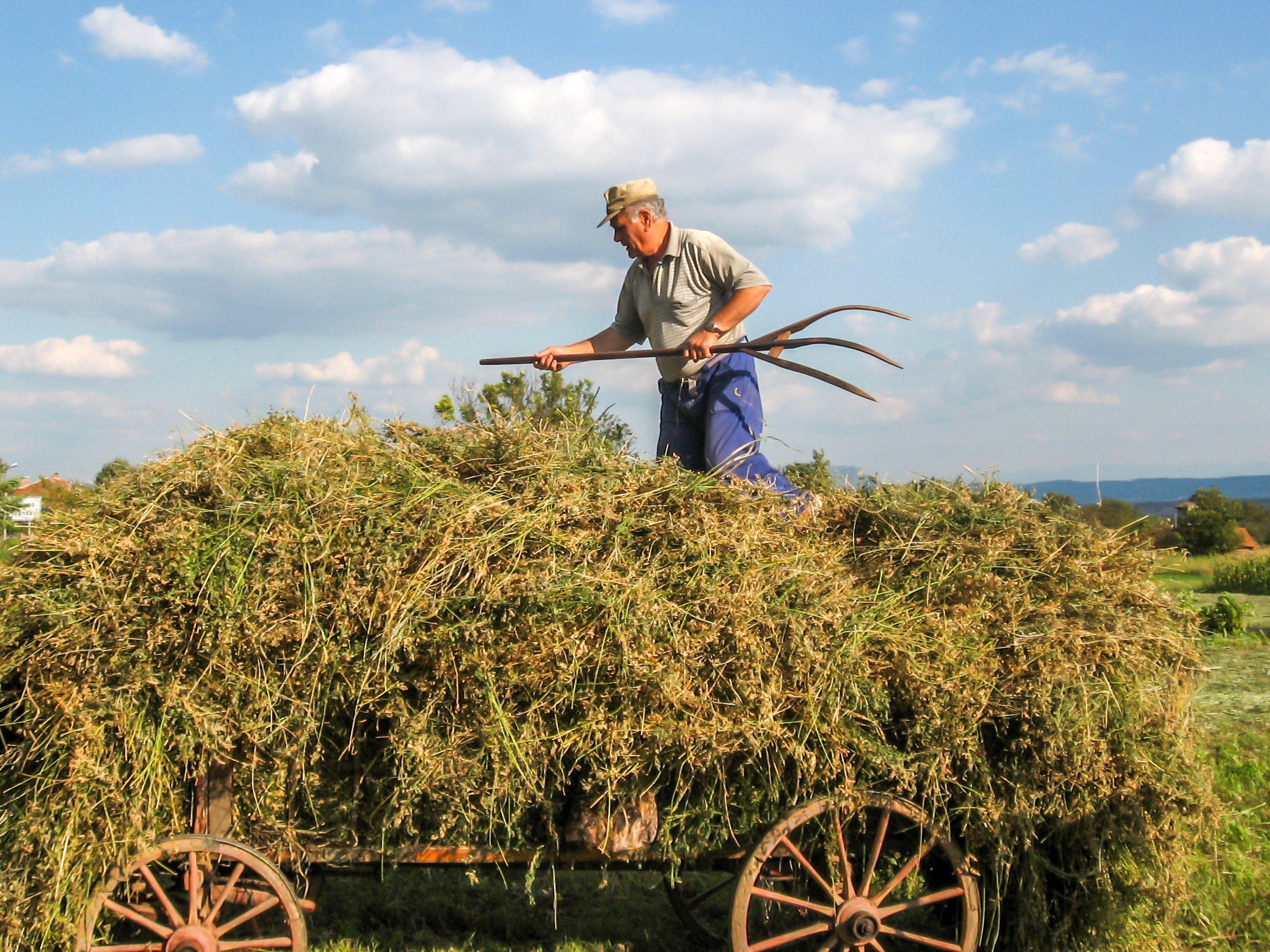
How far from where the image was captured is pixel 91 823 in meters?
2.70

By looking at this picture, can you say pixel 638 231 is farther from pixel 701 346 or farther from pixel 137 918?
pixel 137 918

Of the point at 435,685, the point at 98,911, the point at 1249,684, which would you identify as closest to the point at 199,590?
the point at 435,685

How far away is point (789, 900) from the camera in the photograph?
9.53 feet

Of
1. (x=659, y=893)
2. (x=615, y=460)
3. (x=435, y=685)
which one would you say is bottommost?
(x=659, y=893)

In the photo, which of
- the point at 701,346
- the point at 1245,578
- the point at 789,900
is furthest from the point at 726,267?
the point at 1245,578

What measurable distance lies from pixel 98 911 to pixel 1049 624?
2.96 m

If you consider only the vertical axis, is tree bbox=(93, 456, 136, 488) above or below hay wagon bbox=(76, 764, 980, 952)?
above

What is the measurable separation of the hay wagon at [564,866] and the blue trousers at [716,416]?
147cm

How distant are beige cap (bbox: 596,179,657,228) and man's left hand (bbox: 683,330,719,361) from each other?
76cm

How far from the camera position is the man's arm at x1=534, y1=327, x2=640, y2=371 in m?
4.36

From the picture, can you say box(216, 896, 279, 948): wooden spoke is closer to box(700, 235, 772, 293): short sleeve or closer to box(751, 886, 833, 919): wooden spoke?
box(751, 886, 833, 919): wooden spoke

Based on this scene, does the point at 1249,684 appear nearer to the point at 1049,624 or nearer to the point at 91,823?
the point at 1049,624

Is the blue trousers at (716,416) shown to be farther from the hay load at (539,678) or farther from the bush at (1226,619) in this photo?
the bush at (1226,619)

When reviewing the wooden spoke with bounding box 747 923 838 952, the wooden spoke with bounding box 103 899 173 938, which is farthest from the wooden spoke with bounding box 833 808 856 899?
the wooden spoke with bounding box 103 899 173 938
